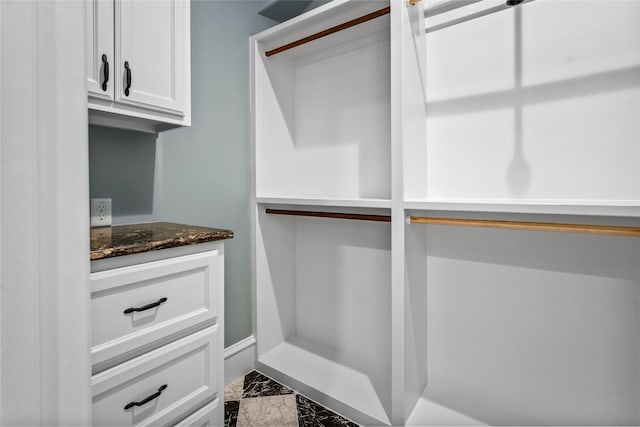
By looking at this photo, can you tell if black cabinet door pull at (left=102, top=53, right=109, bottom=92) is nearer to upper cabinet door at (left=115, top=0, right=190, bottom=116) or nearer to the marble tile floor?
upper cabinet door at (left=115, top=0, right=190, bottom=116)

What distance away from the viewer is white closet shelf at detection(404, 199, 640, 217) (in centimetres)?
100

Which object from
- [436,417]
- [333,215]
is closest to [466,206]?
[333,215]

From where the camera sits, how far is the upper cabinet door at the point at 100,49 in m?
1.09

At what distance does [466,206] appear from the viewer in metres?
1.24

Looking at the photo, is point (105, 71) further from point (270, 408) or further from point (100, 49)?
point (270, 408)

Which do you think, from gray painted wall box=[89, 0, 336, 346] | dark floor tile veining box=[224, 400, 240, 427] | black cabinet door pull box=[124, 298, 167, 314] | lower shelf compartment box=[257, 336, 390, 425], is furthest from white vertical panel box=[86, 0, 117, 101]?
lower shelf compartment box=[257, 336, 390, 425]

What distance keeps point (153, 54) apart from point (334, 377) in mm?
1742

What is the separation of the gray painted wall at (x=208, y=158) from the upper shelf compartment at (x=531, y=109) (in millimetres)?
990

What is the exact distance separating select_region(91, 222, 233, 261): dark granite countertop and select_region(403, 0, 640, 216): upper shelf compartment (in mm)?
874

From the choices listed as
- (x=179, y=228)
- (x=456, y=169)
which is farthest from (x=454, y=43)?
(x=179, y=228)

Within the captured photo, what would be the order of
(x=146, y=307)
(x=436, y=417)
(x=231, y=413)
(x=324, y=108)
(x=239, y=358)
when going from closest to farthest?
(x=146, y=307) → (x=436, y=417) → (x=231, y=413) → (x=239, y=358) → (x=324, y=108)

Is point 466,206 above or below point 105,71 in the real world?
below

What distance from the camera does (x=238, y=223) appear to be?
1916mm

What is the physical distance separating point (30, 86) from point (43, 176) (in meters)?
0.16
